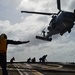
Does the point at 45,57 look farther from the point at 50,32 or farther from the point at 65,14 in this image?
the point at 65,14

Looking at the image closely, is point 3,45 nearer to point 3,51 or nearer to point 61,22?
point 3,51

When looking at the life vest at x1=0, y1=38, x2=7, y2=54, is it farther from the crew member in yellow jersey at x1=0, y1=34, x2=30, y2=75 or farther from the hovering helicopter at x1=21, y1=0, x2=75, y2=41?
the hovering helicopter at x1=21, y1=0, x2=75, y2=41

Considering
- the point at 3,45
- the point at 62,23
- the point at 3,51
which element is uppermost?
the point at 62,23

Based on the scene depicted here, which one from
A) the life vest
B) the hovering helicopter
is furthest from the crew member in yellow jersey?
the hovering helicopter

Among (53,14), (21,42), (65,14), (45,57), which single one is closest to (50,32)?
(53,14)

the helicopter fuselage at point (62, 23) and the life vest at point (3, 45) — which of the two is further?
the helicopter fuselage at point (62, 23)

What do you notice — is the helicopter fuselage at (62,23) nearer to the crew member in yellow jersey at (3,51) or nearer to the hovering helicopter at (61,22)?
the hovering helicopter at (61,22)

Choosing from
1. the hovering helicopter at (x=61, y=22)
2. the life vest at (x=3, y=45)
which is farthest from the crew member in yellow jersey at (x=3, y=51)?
the hovering helicopter at (x=61, y=22)

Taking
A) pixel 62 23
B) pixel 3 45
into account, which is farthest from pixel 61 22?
pixel 3 45

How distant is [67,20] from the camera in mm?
40094

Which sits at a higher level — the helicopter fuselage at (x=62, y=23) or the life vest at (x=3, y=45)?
the helicopter fuselage at (x=62, y=23)

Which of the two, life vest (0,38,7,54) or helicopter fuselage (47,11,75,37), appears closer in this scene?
life vest (0,38,7,54)

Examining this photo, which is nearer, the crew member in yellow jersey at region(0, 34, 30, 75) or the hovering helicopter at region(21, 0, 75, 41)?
the crew member in yellow jersey at region(0, 34, 30, 75)

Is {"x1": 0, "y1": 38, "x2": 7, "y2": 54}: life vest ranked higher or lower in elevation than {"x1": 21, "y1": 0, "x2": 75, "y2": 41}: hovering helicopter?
lower
